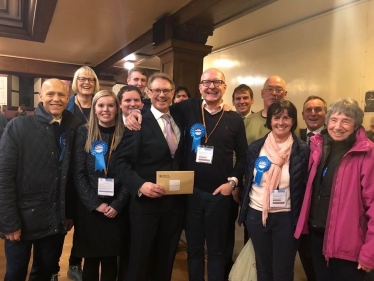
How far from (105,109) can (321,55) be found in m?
3.15

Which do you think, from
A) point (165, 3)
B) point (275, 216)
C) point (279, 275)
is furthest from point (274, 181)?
point (165, 3)

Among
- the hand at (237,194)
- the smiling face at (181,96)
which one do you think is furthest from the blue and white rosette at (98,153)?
the smiling face at (181,96)

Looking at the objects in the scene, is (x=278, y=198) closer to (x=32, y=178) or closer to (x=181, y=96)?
(x=32, y=178)

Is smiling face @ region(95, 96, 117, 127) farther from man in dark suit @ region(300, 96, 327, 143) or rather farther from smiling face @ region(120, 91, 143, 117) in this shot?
man in dark suit @ region(300, 96, 327, 143)

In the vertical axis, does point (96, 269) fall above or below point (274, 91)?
below

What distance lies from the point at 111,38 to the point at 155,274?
4.67 m

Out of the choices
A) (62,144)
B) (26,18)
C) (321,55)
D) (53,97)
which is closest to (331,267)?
(62,144)

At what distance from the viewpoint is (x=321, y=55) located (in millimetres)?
4035

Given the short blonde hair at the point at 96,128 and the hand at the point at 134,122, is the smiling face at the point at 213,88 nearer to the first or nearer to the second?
the hand at the point at 134,122

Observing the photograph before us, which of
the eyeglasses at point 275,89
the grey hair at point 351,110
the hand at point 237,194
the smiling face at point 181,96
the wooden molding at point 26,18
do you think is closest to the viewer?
the grey hair at point 351,110

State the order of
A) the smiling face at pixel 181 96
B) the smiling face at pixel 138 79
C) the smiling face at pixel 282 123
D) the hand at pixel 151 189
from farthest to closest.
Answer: the smiling face at pixel 181 96, the smiling face at pixel 138 79, the smiling face at pixel 282 123, the hand at pixel 151 189

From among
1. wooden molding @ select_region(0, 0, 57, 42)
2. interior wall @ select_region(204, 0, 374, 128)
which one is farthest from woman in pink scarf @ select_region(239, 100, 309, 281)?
wooden molding @ select_region(0, 0, 57, 42)

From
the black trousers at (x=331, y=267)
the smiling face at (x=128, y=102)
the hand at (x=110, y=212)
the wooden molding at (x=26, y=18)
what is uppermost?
the wooden molding at (x=26, y=18)

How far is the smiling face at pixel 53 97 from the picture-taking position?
192 centimetres
